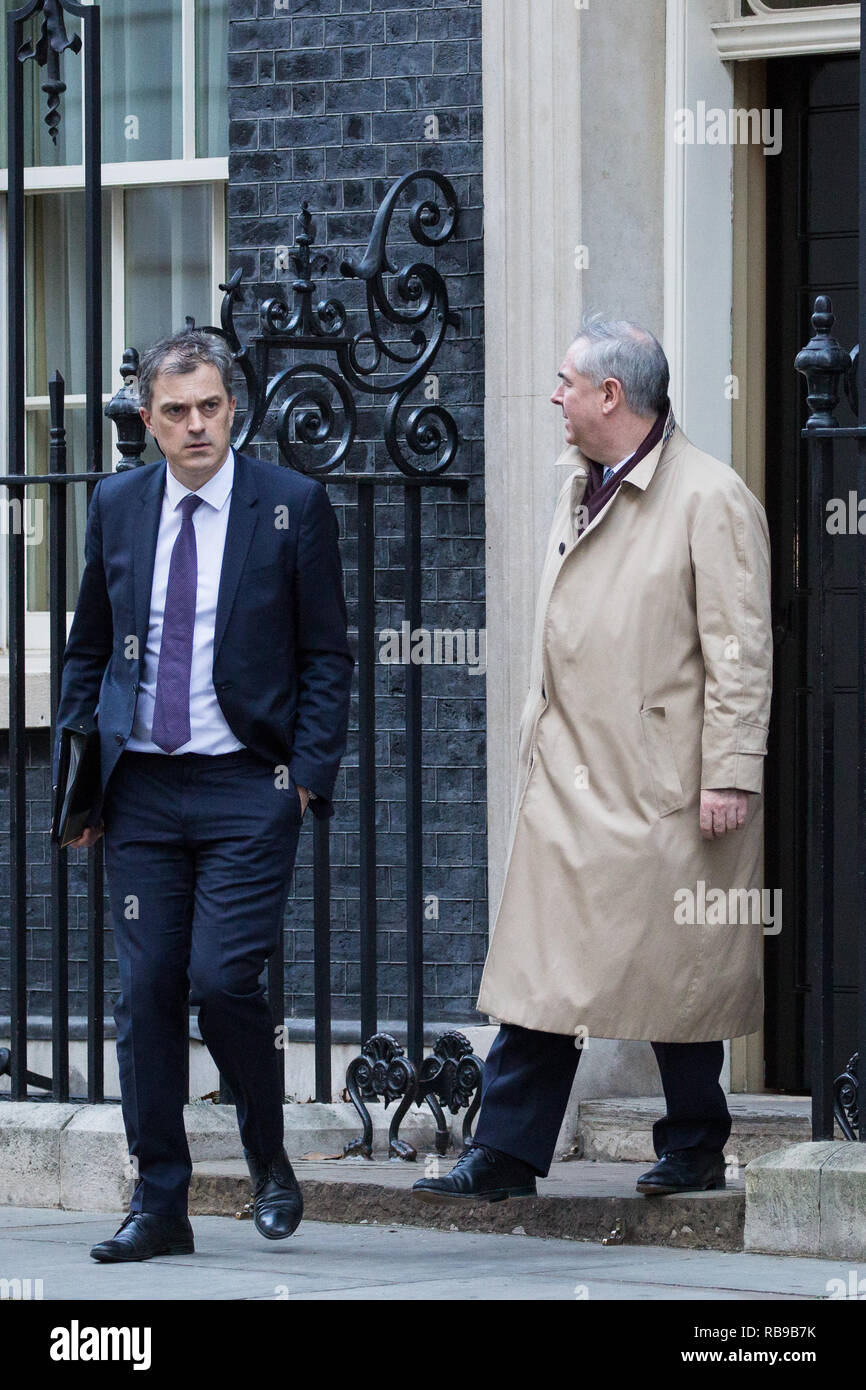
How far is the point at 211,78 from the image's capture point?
8.65m

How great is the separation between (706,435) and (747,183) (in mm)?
752

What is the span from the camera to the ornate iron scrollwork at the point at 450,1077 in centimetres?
727

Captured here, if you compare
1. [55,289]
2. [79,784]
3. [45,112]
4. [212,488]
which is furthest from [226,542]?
[45,112]

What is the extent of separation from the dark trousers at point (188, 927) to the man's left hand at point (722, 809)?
0.93 meters

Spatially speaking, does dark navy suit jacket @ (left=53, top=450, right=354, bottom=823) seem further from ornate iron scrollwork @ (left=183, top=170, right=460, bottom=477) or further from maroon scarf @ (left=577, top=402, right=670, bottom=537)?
ornate iron scrollwork @ (left=183, top=170, right=460, bottom=477)

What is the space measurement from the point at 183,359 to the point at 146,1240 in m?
1.98

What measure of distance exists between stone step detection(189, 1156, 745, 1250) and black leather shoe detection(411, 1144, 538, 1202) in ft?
0.53

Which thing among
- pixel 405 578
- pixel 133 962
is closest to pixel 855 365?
pixel 405 578

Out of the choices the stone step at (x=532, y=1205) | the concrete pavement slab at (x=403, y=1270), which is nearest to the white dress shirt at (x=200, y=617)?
the concrete pavement slab at (x=403, y=1270)

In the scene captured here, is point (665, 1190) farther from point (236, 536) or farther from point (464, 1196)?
point (236, 536)

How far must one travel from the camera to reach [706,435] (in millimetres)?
7539

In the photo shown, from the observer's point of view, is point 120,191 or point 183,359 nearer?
point 183,359

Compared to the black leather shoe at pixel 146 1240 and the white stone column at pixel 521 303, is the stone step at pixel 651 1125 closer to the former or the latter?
the white stone column at pixel 521 303

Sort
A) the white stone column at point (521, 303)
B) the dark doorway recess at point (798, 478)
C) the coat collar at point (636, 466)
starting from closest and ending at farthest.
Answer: the coat collar at point (636, 466) → the white stone column at point (521, 303) → the dark doorway recess at point (798, 478)
